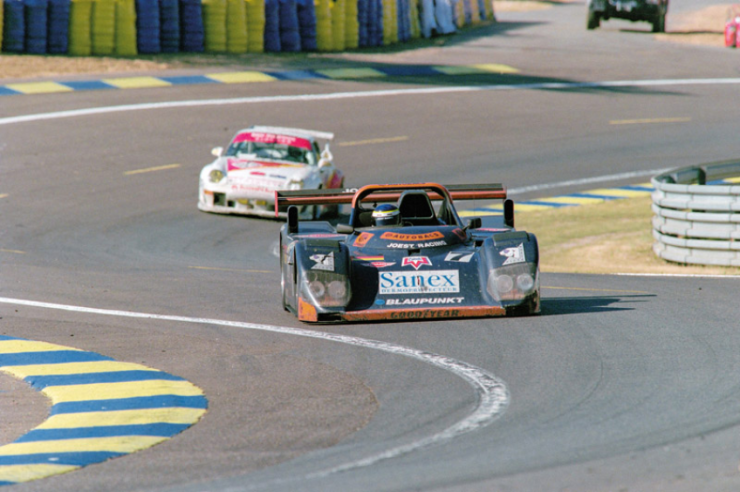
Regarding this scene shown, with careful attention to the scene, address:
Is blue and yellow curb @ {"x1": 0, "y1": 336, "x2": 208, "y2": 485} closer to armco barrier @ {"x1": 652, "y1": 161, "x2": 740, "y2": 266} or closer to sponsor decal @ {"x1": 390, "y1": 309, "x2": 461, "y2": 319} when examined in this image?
sponsor decal @ {"x1": 390, "y1": 309, "x2": 461, "y2": 319}

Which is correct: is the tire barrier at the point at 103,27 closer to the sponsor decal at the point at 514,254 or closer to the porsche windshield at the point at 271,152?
the porsche windshield at the point at 271,152

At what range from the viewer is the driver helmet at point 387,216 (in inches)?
416

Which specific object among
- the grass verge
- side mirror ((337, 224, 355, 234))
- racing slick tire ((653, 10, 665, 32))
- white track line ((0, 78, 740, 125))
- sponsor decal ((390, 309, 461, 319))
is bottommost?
the grass verge

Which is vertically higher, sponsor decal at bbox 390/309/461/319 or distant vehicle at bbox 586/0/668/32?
distant vehicle at bbox 586/0/668/32

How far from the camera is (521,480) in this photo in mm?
5266

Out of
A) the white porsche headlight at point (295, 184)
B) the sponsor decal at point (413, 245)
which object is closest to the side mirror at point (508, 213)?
the sponsor decal at point (413, 245)

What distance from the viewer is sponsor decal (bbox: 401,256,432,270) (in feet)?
31.8

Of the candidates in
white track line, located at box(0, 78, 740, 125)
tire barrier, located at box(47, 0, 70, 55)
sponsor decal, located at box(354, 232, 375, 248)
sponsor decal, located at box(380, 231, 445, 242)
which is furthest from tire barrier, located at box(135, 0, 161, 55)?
sponsor decal, located at box(380, 231, 445, 242)

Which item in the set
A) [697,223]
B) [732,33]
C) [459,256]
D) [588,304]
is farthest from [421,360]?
[732,33]

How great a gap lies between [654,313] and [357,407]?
12.8ft

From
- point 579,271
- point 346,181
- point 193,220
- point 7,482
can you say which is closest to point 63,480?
point 7,482

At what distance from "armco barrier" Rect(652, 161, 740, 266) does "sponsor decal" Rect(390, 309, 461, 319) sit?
16.4 ft

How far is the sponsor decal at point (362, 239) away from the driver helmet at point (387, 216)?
38 cm

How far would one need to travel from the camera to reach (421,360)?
8.09m
